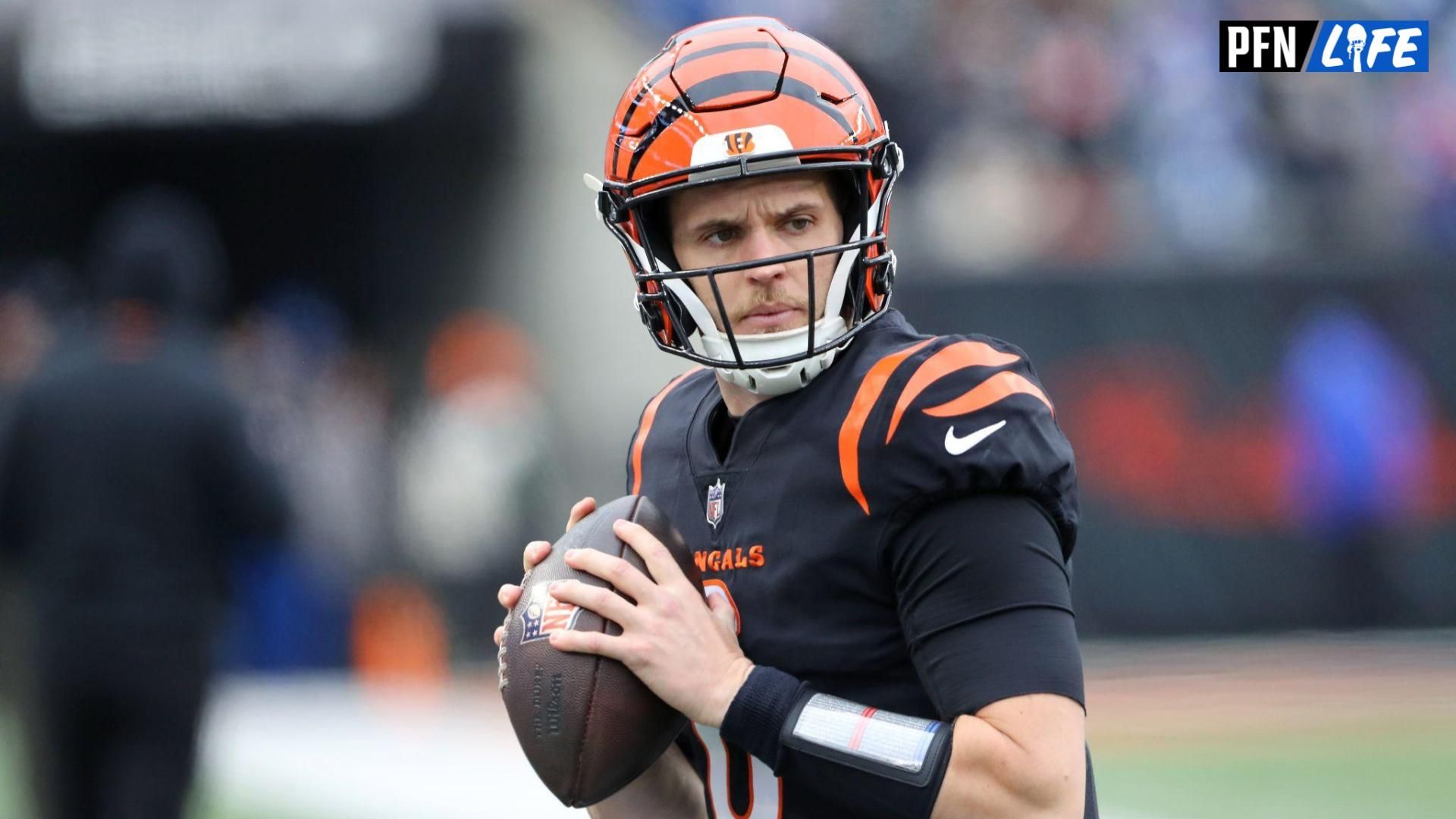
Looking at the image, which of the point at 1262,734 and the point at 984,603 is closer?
the point at 984,603

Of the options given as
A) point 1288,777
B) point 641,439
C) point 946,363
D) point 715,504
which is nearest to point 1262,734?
point 1288,777

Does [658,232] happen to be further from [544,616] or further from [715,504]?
[544,616]

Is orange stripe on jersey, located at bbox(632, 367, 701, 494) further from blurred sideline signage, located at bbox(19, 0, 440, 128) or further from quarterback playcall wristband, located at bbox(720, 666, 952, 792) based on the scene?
blurred sideline signage, located at bbox(19, 0, 440, 128)

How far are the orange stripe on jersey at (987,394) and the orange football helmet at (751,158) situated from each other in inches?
8.1

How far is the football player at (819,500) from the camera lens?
1.99 m

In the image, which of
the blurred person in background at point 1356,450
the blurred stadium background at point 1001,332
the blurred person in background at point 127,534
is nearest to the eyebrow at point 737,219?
the blurred person in background at point 127,534

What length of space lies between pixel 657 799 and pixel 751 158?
2.91 feet

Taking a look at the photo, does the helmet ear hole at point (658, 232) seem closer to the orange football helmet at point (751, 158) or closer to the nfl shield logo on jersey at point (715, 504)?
the orange football helmet at point (751, 158)

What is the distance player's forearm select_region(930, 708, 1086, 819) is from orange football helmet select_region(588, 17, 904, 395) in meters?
0.53

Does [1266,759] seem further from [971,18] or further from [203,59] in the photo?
[203,59]

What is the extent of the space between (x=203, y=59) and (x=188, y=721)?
7.80 m

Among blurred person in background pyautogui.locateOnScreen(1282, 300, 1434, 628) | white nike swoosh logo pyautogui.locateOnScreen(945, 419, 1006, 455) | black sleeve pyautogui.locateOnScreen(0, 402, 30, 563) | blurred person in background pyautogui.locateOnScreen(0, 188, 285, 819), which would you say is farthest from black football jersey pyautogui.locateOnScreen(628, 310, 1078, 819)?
blurred person in background pyautogui.locateOnScreen(1282, 300, 1434, 628)

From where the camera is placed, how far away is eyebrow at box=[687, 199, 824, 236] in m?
2.26

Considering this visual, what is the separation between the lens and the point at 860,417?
2.12 m
